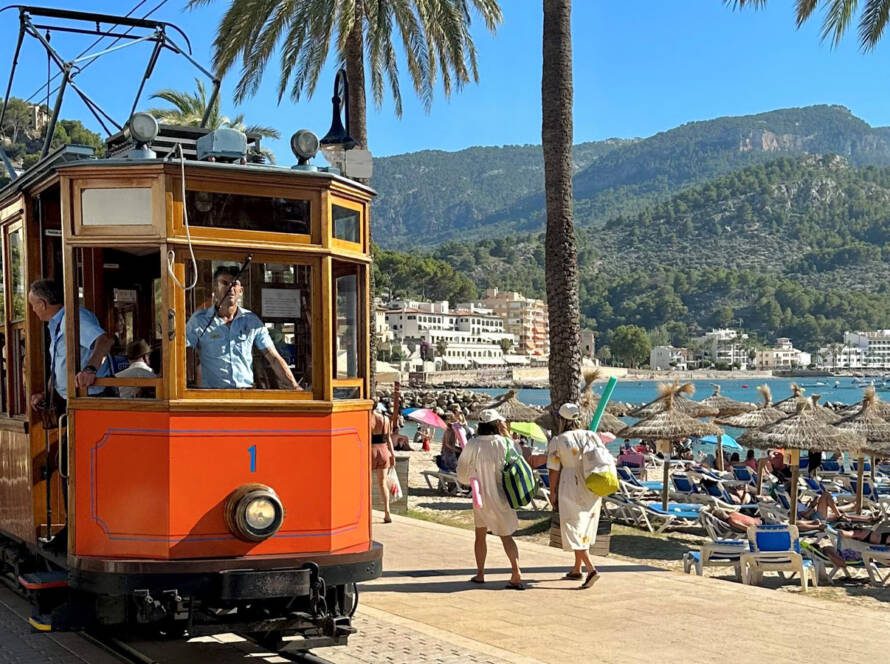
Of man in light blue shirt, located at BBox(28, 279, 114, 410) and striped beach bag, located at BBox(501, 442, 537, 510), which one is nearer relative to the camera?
man in light blue shirt, located at BBox(28, 279, 114, 410)

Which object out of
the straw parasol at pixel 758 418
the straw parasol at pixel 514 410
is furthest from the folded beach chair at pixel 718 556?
the straw parasol at pixel 514 410

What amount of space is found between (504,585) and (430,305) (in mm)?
159729

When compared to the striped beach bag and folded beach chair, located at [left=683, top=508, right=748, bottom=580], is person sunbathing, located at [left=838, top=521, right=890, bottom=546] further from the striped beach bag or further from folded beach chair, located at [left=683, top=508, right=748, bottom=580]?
the striped beach bag

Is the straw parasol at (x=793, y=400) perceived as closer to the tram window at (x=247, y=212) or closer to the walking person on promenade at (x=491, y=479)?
the walking person on promenade at (x=491, y=479)

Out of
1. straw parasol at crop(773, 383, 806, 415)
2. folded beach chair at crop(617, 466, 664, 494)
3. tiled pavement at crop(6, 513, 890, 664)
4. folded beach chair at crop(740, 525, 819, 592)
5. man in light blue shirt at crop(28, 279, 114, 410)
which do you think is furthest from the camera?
folded beach chair at crop(617, 466, 664, 494)

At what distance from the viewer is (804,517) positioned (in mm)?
19344

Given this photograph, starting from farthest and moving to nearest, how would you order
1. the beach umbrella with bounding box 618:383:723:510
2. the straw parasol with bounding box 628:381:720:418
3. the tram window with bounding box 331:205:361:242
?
the straw parasol with bounding box 628:381:720:418, the beach umbrella with bounding box 618:383:723:510, the tram window with bounding box 331:205:361:242

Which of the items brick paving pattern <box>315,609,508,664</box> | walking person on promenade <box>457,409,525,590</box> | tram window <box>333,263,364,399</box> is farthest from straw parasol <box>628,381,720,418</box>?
tram window <box>333,263,364,399</box>

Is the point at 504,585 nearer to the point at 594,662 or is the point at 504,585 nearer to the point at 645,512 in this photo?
the point at 594,662

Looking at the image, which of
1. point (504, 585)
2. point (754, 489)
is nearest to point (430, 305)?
point (754, 489)

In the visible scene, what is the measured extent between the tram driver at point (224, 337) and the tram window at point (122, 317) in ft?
0.90

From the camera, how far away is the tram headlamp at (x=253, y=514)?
6762mm

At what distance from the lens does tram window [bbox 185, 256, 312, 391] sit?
22.6 ft

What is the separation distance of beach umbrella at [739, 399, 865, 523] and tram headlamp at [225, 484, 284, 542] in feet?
38.2
